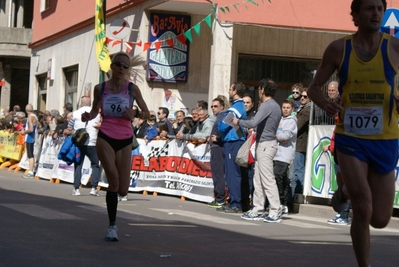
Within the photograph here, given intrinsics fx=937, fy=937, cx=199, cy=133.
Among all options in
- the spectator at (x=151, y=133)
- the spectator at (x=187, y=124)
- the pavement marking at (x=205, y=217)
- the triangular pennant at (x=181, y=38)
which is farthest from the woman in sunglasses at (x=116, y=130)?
the triangular pennant at (x=181, y=38)

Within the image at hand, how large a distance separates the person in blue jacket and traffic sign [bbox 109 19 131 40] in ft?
36.1

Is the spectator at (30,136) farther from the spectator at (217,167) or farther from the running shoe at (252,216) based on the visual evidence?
the running shoe at (252,216)

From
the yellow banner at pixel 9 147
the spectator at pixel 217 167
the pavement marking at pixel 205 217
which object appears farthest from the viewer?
the yellow banner at pixel 9 147

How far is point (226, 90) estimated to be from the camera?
23812 mm

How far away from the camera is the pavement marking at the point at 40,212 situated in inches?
490

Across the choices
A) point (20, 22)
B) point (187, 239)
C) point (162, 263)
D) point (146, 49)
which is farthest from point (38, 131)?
point (20, 22)

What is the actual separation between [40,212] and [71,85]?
2226 cm

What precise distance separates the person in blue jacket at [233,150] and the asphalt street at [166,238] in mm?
425

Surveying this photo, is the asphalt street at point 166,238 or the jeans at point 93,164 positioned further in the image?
the jeans at point 93,164

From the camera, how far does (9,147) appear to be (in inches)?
1208

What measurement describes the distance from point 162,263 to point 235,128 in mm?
7660

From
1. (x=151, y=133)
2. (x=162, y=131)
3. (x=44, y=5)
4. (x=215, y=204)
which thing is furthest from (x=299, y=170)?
(x=44, y=5)

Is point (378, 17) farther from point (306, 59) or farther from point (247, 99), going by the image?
point (306, 59)

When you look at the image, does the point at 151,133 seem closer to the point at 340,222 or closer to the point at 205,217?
the point at 205,217
